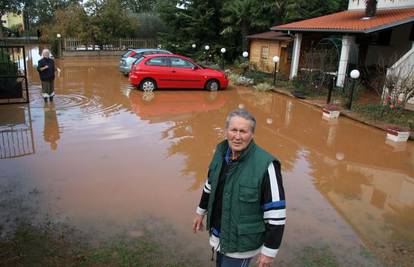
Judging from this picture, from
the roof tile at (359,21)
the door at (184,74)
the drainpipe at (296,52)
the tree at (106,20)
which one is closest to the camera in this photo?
the roof tile at (359,21)

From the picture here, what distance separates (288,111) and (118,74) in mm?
10774


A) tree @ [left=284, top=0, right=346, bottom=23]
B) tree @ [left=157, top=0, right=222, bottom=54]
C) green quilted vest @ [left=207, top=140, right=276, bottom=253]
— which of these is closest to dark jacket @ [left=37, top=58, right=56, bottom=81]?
green quilted vest @ [left=207, top=140, right=276, bottom=253]

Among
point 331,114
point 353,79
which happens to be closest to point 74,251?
point 331,114

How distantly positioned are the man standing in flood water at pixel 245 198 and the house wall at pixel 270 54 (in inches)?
680

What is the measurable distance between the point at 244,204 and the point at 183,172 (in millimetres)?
4127

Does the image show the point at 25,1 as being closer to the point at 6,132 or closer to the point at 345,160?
the point at 6,132

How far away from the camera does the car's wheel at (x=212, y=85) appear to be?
49.1 ft

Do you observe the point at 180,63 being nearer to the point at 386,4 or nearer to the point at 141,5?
the point at 386,4

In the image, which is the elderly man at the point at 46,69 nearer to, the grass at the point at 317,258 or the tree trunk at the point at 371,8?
the grass at the point at 317,258

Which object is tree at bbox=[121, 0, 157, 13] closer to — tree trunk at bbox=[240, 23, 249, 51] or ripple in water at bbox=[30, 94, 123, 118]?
tree trunk at bbox=[240, 23, 249, 51]

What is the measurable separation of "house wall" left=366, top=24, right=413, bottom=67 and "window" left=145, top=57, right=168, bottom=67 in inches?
362

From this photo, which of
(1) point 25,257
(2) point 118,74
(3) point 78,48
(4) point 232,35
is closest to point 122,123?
(1) point 25,257

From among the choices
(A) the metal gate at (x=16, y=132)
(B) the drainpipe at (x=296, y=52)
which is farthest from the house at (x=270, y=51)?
(A) the metal gate at (x=16, y=132)

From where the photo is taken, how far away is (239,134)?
251 cm
